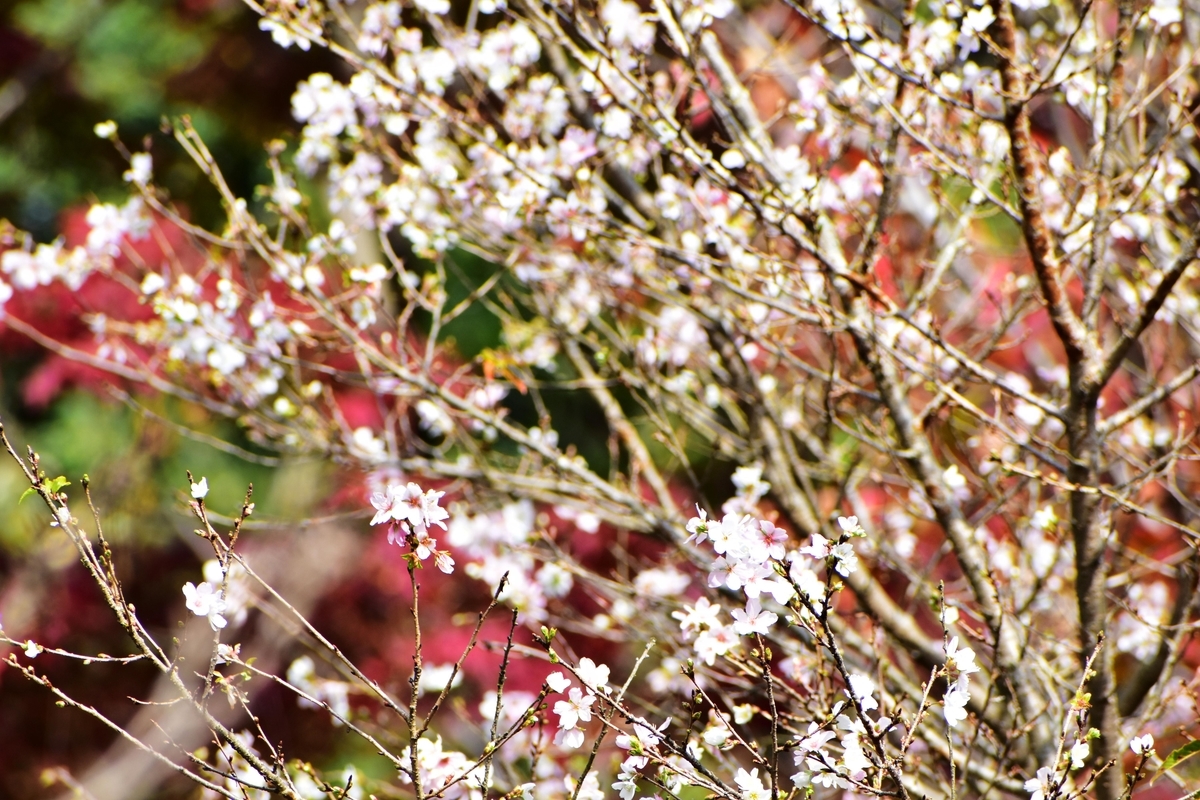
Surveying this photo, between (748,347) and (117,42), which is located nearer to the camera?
(748,347)

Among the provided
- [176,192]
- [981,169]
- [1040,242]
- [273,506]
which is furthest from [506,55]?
[176,192]

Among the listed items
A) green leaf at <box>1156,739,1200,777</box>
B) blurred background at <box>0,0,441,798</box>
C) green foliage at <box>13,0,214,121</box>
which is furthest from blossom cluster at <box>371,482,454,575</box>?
green foliage at <box>13,0,214,121</box>

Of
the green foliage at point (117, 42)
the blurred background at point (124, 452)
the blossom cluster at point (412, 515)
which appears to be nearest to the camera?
the blossom cluster at point (412, 515)

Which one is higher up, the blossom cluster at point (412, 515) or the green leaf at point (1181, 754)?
the blossom cluster at point (412, 515)

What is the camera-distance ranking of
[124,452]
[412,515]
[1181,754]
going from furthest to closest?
[124,452] < [1181,754] < [412,515]

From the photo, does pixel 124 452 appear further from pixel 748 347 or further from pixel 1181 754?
pixel 1181 754

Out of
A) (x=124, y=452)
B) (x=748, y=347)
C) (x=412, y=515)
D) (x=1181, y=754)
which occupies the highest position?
(x=124, y=452)

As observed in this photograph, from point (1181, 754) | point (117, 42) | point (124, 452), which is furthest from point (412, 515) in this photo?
point (117, 42)

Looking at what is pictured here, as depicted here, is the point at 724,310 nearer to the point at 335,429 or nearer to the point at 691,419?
the point at 691,419

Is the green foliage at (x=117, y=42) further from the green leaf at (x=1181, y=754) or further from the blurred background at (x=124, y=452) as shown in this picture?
the green leaf at (x=1181, y=754)

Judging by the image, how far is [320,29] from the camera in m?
2.57

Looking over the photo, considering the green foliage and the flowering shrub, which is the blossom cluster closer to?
the flowering shrub

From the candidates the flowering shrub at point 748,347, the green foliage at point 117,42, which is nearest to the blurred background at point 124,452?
the green foliage at point 117,42

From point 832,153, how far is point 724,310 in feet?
1.74
